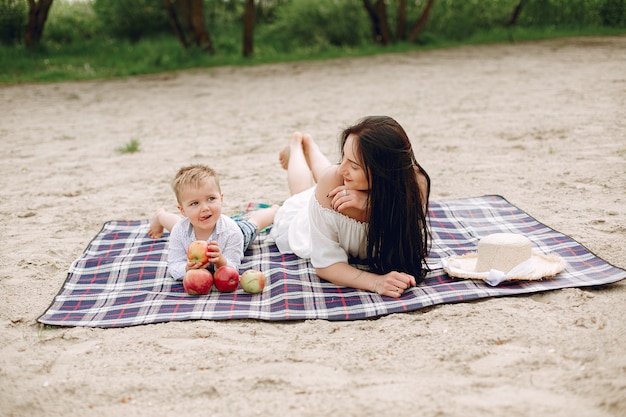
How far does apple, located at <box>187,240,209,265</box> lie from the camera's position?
3420 mm

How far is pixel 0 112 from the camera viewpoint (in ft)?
30.5

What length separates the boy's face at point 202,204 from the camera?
3.50m

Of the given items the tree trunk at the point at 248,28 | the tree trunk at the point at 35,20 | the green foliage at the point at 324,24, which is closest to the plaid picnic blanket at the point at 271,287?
the tree trunk at the point at 248,28

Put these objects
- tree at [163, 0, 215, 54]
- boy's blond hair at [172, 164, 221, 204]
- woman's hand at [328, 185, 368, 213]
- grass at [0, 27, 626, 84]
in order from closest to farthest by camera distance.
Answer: woman's hand at [328, 185, 368, 213] < boy's blond hair at [172, 164, 221, 204] < grass at [0, 27, 626, 84] < tree at [163, 0, 215, 54]

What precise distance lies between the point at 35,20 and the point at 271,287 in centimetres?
1230

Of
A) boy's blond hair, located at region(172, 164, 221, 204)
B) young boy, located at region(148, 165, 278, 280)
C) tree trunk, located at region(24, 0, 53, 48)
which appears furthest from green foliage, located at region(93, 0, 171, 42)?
boy's blond hair, located at region(172, 164, 221, 204)

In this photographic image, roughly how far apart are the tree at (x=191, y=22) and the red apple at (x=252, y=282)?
11.0m

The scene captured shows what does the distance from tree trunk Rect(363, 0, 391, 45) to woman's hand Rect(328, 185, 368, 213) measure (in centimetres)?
1202

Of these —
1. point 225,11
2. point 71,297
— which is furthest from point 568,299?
point 225,11

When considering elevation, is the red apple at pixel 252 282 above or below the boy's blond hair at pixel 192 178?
below

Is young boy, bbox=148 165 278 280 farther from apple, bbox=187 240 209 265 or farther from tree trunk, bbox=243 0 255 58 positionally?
tree trunk, bbox=243 0 255 58

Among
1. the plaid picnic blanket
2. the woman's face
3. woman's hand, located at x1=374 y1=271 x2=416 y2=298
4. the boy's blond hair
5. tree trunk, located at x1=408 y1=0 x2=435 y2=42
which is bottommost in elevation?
the plaid picnic blanket

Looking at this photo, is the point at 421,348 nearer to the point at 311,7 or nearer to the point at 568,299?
the point at 568,299

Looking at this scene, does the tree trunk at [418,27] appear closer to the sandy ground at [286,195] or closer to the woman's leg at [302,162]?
the sandy ground at [286,195]
